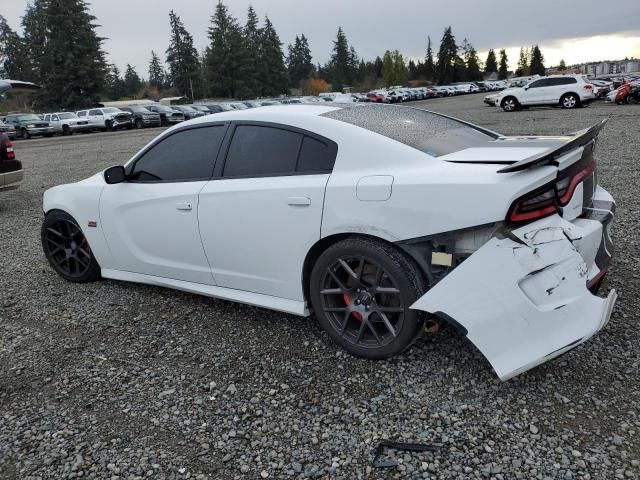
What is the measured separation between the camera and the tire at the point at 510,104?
25747mm

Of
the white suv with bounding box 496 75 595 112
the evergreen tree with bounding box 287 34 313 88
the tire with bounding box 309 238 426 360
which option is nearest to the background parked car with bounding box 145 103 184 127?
the white suv with bounding box 496 75 595 112

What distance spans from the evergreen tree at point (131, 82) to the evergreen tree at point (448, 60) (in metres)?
61.6

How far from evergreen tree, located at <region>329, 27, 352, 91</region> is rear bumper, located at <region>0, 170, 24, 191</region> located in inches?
4052

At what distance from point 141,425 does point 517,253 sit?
213cm

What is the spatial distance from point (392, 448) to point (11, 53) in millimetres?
98936

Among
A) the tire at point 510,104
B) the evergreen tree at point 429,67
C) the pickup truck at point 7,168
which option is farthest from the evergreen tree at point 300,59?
the pickup truck at point 7,168

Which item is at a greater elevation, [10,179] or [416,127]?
[416,127]

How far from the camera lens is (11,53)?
8256 centimetres

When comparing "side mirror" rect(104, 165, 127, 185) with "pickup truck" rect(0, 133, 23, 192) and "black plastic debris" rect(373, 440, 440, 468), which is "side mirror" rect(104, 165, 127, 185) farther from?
"pickup truck" rect(0, 133, 23, 192)

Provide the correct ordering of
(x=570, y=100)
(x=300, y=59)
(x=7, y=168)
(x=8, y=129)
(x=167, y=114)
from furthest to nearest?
1. (x=300, y=59)
2. (x=167, y=114)
3. (x=8, y=129)
4. (x=570, y=100)
5. (x=7, y=168)

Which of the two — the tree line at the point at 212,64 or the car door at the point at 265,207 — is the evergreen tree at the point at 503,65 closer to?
the tree line at the point at 212,64

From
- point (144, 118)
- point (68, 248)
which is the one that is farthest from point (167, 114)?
point (68, 248)

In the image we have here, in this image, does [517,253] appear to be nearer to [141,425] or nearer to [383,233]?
[383,233]

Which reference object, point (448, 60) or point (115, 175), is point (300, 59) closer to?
point (448, 60)
